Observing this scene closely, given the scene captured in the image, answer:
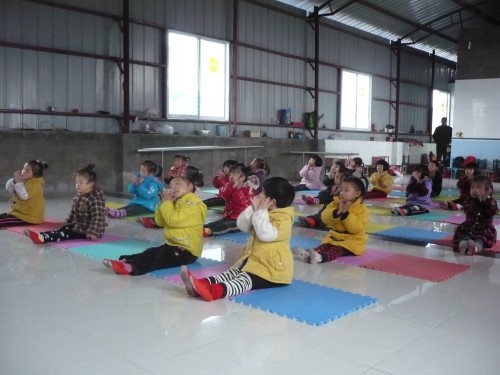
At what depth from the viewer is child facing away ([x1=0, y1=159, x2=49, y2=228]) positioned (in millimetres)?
5945

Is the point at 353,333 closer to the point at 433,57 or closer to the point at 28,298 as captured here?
the point at 28,298

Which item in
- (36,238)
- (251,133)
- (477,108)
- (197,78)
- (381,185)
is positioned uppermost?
(197,78)

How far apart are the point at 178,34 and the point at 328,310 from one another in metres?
10.4

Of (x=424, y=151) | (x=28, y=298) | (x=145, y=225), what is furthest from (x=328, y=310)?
(x=424, y=151)

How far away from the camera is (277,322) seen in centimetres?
311

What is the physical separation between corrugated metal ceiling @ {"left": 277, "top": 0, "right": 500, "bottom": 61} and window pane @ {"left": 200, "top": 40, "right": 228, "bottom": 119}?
10.1 feet

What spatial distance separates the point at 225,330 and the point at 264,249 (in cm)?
84

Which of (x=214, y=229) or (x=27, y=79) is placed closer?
(x=214, y=229)

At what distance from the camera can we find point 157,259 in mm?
4195

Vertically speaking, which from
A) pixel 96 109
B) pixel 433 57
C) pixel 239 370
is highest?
pixel 433 57

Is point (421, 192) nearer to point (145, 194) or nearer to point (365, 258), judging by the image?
point (365, 258)

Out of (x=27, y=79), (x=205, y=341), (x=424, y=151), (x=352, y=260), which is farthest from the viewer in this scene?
(x=424, y=151)

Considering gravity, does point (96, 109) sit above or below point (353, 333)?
above

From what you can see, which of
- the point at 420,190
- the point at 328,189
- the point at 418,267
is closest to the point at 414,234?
the point at 418,267
